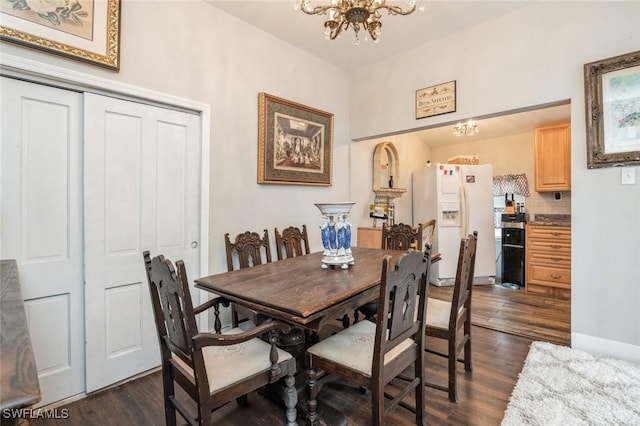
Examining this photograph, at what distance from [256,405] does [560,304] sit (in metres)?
3.77

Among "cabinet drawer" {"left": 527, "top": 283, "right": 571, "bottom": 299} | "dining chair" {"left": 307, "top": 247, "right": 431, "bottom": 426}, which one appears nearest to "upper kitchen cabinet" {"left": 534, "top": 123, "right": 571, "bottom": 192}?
"cabinet drawer" {"left": 527, "top": 283, "right": 571, "bottom": 299}

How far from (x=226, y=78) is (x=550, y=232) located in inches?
178

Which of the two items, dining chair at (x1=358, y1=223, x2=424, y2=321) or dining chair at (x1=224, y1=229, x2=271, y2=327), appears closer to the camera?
dining chair at (x1=224, y1=229, x2=271, y2=327)

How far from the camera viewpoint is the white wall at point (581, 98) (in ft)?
7.75

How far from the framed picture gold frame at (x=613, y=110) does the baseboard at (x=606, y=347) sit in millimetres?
1378

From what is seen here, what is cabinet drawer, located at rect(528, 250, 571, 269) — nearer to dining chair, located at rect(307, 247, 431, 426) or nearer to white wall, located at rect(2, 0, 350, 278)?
white wall, located at rect(2, 0, 350, 278)

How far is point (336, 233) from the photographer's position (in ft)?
7.11

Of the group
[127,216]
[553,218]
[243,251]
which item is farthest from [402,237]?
[553,218]

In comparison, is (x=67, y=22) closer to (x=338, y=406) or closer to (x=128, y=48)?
(x=128, y=48)

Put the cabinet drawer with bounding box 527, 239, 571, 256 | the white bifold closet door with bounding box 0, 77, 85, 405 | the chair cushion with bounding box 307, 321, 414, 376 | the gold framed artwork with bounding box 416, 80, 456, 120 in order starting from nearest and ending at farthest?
the chair cushion with bounding box 307, 321, 414, 376, the white bifold closet door with bounding box 0, 77, 85, 405, the gold framed artwork with bounding box 416, 80, 456, 120, the cabinet drawer with bounding box 527, 239, 571, 256

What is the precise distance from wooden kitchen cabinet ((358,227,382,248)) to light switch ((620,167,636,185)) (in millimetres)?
2297

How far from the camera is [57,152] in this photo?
1978 mm

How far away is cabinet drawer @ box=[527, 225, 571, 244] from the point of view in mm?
4141

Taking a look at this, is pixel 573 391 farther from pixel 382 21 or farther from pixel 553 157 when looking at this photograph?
pixel 553 157
